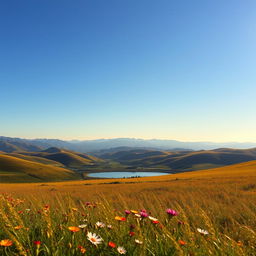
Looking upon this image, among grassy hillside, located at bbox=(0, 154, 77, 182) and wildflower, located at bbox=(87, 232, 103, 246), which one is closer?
wildflower, located at bbox=(87, 232, 103, 246)

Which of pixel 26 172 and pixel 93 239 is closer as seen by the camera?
pixel 93 239

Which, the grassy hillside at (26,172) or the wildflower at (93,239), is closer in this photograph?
the wildflower at (93,239)

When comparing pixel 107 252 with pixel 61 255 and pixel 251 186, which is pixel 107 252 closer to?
pixel 61 255

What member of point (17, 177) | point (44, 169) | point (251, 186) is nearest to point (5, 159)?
point (44, 169)

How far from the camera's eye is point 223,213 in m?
6.95

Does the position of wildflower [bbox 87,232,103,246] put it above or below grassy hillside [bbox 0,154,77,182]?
above

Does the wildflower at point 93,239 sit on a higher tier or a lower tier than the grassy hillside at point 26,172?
higher

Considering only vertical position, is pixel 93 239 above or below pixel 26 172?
above

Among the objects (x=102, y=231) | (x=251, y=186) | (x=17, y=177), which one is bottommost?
(x=17, y=177)

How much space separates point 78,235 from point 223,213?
5713 mm

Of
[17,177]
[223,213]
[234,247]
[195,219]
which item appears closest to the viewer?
[234,247]

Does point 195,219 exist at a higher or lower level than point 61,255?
lower

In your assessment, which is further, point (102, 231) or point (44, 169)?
point (44, 169)

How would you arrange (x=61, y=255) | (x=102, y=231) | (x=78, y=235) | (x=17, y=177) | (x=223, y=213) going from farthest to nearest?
(x=17, y=177) → (x=223, y=213) → (x=102, y=231) → (x=78, y=235) → (x=61, y=255)
